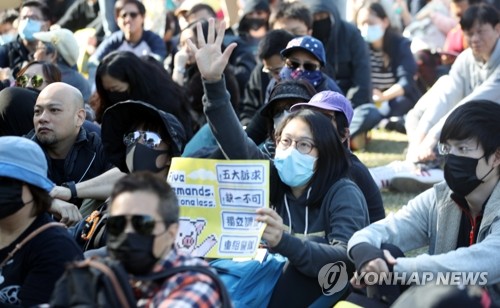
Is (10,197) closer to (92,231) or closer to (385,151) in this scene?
(92,231)

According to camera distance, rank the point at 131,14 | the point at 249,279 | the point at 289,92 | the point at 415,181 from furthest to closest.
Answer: the point at 131,14 < the point at 415,181 < the point at 289,92 < the point at 249,279

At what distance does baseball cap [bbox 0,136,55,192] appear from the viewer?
4852mm

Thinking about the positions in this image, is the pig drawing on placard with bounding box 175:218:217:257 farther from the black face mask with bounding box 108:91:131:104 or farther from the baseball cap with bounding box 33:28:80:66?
the baseball cap with bounding box 33:28:80:66

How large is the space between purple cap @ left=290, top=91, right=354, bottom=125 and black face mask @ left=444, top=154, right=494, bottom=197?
132 cm

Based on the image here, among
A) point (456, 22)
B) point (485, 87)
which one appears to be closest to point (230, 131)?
point (485, 87)

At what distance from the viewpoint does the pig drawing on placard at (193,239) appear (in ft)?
17.8

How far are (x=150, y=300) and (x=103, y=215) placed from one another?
2.12 metres

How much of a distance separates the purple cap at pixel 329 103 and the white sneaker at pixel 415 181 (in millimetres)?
2898

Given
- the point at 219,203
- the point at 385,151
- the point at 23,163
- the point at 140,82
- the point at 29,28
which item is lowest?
the point at 385,151

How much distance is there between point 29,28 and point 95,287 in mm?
8168

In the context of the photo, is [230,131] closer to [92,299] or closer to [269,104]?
[269,104]

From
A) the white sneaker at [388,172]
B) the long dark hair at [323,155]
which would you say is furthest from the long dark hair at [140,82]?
the white sneaker at [388,172]

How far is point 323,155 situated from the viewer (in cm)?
578

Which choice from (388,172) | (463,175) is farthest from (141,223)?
(388,172)
